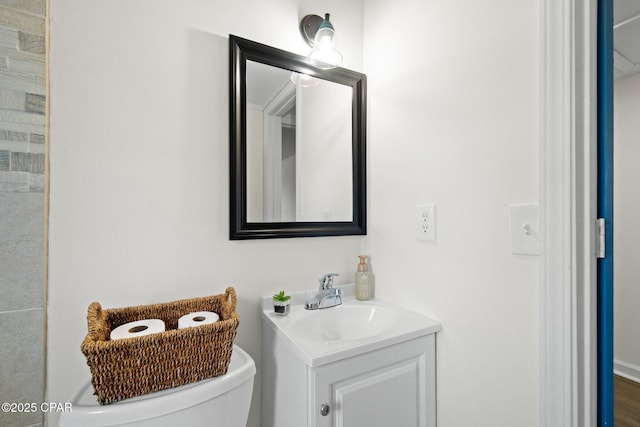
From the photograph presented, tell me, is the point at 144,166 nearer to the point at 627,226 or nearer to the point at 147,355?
the point at 147,355

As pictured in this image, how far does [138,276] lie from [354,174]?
0.96 meters

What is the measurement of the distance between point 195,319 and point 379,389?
60 cm

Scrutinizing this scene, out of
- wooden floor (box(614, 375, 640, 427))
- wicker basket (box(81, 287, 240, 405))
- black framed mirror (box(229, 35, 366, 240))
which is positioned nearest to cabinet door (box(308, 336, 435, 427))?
wicker basket (box(81, 287, 240, 405))

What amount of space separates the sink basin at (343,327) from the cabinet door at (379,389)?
4cm

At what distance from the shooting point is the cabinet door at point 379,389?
796 mm

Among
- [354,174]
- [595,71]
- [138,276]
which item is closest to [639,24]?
[595,71]

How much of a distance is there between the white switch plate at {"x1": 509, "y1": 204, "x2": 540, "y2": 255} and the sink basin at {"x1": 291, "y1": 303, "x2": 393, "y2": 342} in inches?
20.3

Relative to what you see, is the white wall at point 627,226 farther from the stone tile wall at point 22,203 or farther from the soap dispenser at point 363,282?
the stone tile wall at point 22,203

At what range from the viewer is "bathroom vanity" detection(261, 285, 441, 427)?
2.63 ft

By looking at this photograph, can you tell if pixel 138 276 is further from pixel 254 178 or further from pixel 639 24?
pixel 639 24

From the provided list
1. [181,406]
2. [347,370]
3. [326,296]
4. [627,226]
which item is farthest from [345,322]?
[627,226]

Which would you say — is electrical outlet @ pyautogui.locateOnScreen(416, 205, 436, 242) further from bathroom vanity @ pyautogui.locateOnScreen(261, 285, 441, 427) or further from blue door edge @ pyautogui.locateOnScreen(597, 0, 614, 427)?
blue door edge @ pyautogui.locateOnScreen(597, 0, 614, 427)

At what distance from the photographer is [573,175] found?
2.31ft

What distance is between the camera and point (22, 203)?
0.82m
